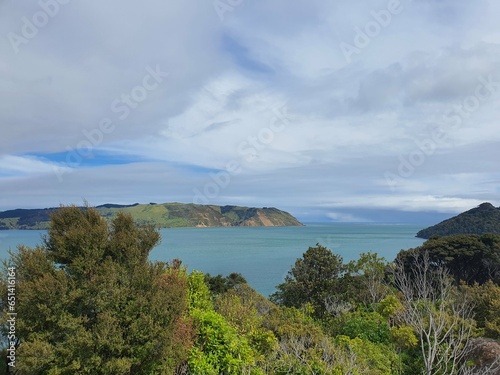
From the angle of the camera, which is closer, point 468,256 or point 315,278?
point 315,278

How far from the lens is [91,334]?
8078 mm

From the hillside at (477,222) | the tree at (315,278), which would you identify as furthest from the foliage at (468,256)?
the hillside at (477,222)

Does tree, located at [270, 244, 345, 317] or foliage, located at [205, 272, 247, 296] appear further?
foliage, located at [205, 272, 247, 296]

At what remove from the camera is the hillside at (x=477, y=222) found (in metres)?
67.1

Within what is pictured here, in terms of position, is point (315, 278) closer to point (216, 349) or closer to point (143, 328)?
point (216, 349)

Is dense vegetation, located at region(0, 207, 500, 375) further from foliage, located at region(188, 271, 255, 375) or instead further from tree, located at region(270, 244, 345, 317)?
tree, located at region(270, 244, 345, 317)

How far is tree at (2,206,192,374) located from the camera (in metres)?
8.05

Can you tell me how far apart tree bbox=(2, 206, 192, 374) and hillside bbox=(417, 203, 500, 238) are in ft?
229

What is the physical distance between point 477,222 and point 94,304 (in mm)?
77438

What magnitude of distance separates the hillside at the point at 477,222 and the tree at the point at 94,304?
2743 inches

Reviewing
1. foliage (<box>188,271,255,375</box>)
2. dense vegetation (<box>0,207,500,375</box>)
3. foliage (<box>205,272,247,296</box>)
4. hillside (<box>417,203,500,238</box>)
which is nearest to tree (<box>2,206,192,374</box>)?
dense vegetation (<box>0,207,500,375</box>)

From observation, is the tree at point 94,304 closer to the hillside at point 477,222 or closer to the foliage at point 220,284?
the foliage at point 220,284

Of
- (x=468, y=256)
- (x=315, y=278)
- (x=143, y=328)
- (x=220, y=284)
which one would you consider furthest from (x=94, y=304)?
(x=468, y=256)

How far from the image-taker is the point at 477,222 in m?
70.6
